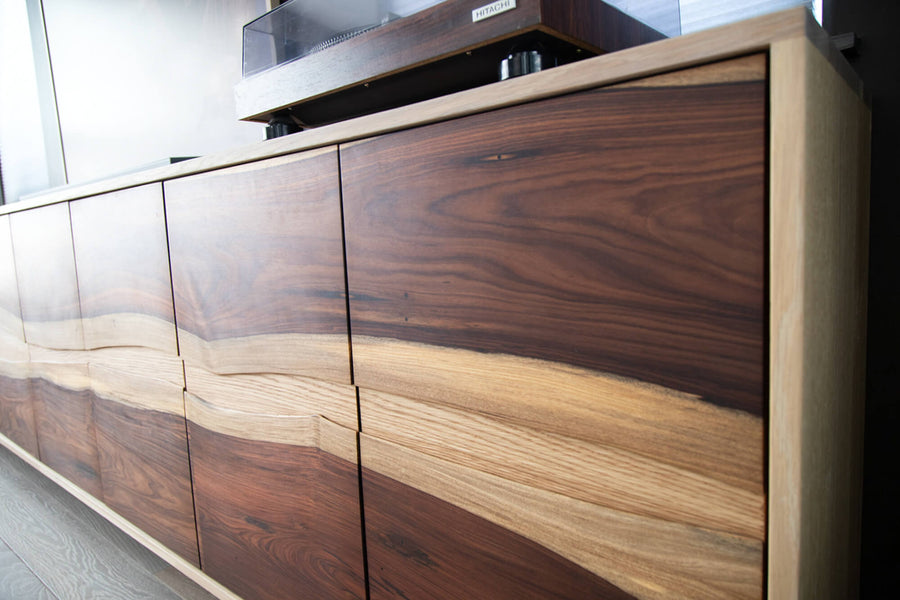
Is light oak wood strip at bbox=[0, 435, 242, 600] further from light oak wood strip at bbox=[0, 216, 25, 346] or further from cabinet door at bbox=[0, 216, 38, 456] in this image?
light oak wood strip at bbox=[0, 216, 25, 346]

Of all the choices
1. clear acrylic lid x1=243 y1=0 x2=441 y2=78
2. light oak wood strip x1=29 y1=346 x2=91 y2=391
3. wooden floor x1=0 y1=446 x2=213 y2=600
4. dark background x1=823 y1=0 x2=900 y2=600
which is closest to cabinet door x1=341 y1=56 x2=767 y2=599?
clear acrylic lid x1=243 y1=0 x2=441 y2=78

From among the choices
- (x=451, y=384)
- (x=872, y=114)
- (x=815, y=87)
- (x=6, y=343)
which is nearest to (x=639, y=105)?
(x=815, y=87)

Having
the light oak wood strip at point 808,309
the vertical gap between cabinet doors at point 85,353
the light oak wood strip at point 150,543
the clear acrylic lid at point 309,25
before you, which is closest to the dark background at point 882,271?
the light oak wood strip at point 808,309

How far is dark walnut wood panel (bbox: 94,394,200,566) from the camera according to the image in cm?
111

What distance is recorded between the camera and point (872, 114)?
0.75 m

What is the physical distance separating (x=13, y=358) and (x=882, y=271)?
7.19 feet

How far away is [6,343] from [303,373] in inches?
60.1

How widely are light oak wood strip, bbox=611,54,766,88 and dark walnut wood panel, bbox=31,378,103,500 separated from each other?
4.74ft

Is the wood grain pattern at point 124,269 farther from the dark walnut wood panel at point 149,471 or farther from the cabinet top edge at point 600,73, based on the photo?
the cabinet top edge at point 600,73

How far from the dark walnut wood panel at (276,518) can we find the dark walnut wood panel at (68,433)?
524mm

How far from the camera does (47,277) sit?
148 centimetres

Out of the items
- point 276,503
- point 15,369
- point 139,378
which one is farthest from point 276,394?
point 15,369

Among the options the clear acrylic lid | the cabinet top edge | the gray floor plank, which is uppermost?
the clear acrylic lid

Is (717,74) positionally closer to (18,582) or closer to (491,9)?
(491,9)
